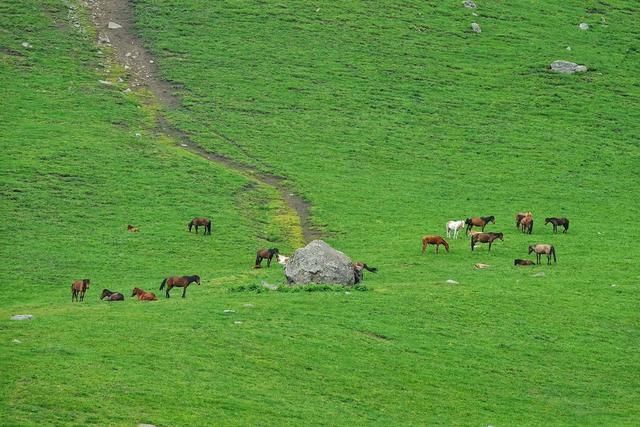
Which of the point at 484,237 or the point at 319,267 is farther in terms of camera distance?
the point at 484,237

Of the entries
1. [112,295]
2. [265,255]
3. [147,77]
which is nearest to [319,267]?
[265,255]

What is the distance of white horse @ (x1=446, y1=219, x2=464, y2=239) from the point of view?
163ft

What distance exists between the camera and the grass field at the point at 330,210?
2842 centimetres

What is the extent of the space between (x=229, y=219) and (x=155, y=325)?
20011 millimetres

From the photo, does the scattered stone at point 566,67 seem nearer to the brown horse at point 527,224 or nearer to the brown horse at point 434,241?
the brown horse at point 527,224

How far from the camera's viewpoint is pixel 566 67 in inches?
3145

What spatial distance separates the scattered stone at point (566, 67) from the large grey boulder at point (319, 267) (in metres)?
44.9

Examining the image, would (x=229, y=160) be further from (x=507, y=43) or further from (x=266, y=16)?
(x=507, y=43)

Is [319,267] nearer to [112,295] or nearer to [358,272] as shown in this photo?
[358,272]

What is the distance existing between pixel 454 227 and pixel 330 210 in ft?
22.6

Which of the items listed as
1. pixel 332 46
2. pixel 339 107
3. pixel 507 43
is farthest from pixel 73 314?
pixel 507 43

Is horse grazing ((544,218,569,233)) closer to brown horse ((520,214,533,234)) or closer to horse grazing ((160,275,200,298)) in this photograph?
brown horse ((520,214,533,234))

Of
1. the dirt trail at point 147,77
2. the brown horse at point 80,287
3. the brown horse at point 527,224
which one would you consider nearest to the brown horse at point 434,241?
the dirt trail at point 147,77

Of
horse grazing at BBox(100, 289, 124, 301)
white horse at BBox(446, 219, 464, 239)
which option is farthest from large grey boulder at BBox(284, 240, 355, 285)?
white horse at BBox(446, 219, 464, 239)
